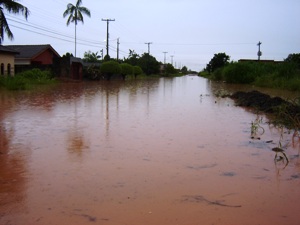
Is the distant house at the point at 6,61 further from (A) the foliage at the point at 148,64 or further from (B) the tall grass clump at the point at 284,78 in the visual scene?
(A) the foliage at the point at 148,64

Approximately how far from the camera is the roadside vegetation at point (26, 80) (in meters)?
22.2

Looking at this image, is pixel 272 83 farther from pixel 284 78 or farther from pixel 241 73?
pixel 241 73

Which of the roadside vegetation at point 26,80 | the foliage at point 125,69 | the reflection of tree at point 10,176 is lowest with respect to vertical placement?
the reflection of tree at point 10,176

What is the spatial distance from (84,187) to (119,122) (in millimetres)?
5481

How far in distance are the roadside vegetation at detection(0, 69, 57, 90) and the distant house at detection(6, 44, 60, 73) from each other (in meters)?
4.28

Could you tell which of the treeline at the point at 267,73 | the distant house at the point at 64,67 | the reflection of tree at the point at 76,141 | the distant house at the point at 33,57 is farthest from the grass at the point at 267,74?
the distant house at the point at 33,57

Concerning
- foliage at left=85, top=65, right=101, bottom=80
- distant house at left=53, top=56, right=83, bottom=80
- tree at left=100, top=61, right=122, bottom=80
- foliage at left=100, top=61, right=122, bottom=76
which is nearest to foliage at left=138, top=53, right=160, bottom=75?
tree at left=100, top=61, right=122, bottom=80

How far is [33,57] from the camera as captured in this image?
36250mm

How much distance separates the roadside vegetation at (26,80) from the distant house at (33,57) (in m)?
4.28

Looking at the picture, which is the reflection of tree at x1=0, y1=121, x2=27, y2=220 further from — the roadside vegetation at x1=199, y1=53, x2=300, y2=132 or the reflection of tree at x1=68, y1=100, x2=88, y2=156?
the roadside vegetation at x1=199, y1=53, x2=300, y2=132

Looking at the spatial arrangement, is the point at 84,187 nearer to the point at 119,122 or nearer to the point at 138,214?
the point at 138,214

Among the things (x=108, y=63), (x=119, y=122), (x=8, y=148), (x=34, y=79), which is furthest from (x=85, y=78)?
(x=8, y=148)

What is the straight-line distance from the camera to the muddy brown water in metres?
3.98

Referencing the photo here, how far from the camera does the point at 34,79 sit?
28750mm
